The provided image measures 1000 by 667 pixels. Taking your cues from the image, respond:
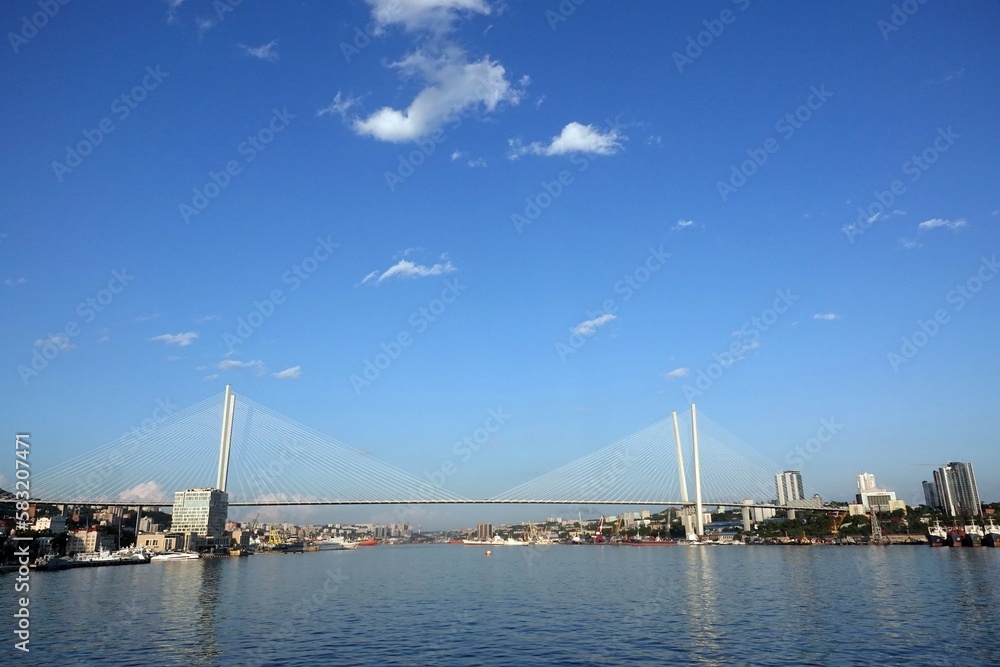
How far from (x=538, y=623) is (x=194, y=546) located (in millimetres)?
98685

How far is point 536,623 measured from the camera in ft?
79.4

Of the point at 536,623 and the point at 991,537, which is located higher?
the point at 536,623

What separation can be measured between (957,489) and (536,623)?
184347 millimetres

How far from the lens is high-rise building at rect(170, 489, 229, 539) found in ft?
344

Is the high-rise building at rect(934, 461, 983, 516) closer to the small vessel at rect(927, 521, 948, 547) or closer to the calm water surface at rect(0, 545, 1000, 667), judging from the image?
the small vessel at rect(927, 521, 948, 547)

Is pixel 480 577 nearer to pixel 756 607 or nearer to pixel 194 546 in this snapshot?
pixel 756 607

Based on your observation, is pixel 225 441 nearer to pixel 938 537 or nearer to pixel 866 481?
pixel 938 537

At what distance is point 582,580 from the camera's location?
42.8m

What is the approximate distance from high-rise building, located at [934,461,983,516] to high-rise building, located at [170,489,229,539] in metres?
166

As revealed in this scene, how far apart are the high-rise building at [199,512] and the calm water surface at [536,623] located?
6754 centimetres

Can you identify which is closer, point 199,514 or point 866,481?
Result: point 199,514

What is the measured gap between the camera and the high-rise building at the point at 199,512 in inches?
4131

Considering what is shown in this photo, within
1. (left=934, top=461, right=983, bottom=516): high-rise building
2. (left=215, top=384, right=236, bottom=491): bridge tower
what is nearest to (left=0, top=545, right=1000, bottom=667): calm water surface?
(left=215, top=384, right=236, bottom=491): bridge tower

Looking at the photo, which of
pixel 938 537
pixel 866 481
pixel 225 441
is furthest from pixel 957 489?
pixel 225 441
